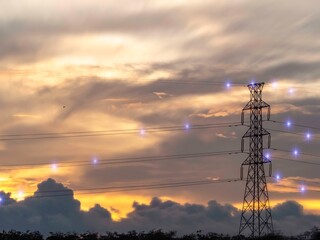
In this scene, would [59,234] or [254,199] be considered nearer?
[254,199]

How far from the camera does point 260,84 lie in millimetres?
104688

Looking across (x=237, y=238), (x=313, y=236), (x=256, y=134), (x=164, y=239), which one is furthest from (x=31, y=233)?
(x=313, y=236)

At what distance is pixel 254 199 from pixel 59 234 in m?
34.3

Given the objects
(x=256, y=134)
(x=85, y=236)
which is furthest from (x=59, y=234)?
(x=256, y=134)

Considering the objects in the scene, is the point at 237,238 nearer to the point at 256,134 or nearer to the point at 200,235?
the point at 200,235

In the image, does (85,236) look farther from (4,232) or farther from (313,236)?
(313,236)

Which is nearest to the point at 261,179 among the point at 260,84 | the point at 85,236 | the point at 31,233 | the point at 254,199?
the point at 254,199

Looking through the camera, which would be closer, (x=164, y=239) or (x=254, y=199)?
(x=254, y=199)

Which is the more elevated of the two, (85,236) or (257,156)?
(257,156)

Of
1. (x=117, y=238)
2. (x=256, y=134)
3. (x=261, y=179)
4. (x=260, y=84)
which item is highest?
(x=260, y=84)

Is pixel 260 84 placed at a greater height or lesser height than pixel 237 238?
greater

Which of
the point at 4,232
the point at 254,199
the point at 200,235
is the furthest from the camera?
the point at 200,235

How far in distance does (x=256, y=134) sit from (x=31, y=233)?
41.6 metres

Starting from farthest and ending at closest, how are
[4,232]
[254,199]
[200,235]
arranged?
[200,235], [4,232], [254,199]
